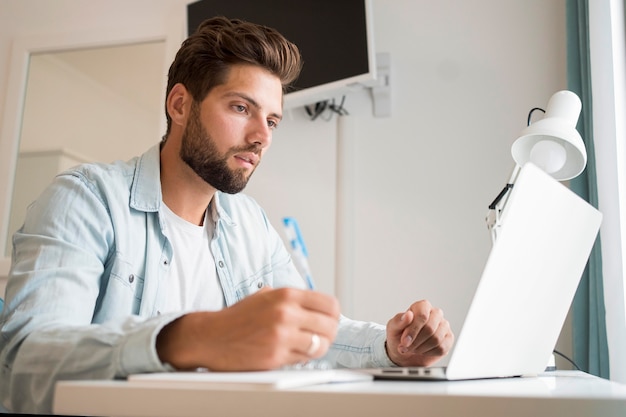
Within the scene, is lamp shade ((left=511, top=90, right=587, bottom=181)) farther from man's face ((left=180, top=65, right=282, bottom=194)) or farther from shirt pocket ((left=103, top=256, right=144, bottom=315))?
shirt pocket ((left=103, top=256, right=144, bottom=315))

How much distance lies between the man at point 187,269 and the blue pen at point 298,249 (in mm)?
585

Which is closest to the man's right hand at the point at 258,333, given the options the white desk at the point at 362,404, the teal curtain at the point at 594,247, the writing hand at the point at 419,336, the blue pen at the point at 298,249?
the white desk at the point at 362,404

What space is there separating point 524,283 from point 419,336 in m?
0.33

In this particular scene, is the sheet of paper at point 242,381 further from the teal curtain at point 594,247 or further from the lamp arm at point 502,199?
the teal curtain at point 594,247

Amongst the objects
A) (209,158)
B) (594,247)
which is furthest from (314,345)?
(594,247)

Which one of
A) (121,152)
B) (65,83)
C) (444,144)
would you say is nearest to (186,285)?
(444,144)

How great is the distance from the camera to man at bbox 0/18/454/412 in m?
0.59

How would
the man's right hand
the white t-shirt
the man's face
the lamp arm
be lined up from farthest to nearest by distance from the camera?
1. the man's face
2. the white t-shirt
3. the lamp arm
4. the man's right hand

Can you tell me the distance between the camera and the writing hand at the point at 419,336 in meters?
0.95

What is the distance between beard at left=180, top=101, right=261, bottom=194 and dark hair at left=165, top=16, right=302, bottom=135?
0.26ft

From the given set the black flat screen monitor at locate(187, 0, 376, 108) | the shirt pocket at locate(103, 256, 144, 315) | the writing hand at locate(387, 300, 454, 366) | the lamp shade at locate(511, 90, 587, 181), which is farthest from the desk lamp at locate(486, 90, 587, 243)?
the black flat screen monitor at locate(187, 0, 376, 108)

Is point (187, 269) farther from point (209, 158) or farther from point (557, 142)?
point (557, 142)

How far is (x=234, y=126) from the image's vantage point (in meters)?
1.38

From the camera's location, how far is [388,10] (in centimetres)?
233
